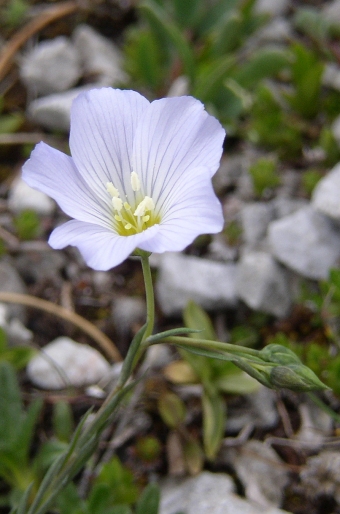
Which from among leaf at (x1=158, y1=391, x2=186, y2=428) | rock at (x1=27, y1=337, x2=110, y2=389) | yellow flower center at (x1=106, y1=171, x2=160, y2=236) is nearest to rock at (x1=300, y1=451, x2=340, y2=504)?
leaf at (x1=158, y1=391, x2=186, y2=428)

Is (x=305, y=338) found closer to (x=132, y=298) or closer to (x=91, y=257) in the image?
(x=132, y=298)

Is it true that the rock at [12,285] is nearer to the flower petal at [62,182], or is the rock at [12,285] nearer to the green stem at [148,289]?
the flower petal at [62,182]

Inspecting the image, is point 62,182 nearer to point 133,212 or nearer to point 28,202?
Result: point 133,212

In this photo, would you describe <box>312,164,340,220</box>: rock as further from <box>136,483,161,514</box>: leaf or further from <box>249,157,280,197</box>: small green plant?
<box>136,483,161,514</box>: leaf

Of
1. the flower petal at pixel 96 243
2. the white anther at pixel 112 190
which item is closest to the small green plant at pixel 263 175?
the white anther at pixel 112 190

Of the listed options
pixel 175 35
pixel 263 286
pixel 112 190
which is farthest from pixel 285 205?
pixel 112 190
